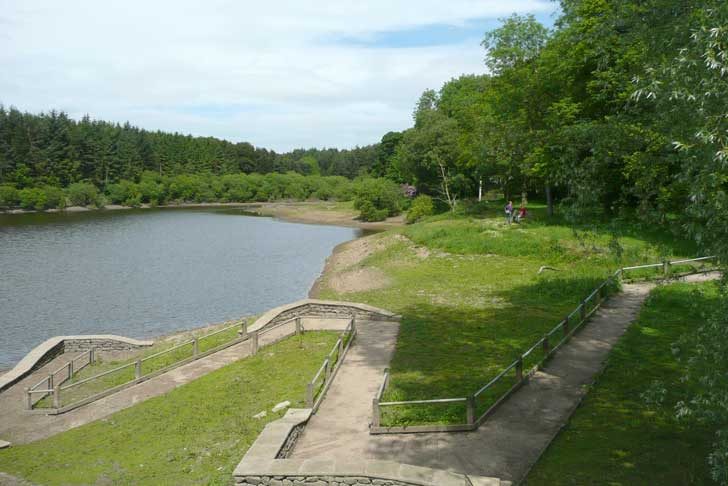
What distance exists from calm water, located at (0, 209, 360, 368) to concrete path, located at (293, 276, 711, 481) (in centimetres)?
1780

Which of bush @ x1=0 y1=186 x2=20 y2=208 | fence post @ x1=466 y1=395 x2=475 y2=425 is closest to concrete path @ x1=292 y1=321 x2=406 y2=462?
fence post @ x1=466 y1=395 x2=475 y2=425

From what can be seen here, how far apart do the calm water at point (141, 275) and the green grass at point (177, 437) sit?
13.0 metres

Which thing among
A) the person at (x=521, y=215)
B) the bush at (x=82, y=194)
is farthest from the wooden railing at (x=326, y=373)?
the bush at (x=82, y=194)

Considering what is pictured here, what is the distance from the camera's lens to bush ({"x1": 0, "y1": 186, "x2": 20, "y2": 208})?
347ft

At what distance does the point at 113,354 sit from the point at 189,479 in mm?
13832

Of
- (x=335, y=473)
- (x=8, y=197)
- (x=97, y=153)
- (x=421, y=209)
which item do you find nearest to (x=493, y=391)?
(x=335, y=473)

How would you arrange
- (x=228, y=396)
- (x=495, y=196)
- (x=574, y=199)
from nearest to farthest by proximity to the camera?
(x=574, y=199) → (x=228, y=396) → (x=495, y=196)

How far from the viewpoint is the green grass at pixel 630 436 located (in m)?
10.7

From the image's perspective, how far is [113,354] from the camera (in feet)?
79.0

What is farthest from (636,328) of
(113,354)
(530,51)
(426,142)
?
(426,142)

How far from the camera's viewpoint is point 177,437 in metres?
14.2

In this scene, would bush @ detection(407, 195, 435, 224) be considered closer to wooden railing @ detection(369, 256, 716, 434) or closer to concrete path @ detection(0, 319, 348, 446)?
wooden railing @ detection(369, 256, 716, 434)

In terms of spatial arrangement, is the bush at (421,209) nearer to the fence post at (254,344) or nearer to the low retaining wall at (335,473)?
the fence post at (254,344)

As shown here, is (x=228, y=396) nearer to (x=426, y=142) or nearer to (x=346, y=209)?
(x=426, y=142)
